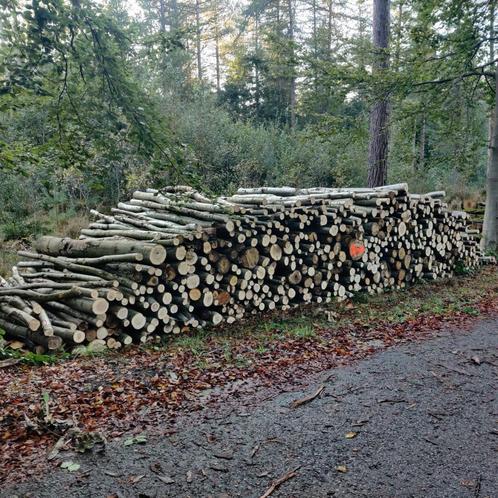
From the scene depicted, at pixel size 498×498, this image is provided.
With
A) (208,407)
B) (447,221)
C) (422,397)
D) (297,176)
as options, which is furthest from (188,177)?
(297,176)

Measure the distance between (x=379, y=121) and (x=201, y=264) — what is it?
7565 millimetres

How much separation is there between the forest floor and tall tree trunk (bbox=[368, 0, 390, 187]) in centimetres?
649

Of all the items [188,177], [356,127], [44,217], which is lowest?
[44,217]

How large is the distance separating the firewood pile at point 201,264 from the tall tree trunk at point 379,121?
253cm

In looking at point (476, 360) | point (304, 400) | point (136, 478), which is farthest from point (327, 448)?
point (476, 360)

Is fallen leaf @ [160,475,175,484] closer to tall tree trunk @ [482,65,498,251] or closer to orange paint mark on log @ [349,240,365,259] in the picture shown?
orange paint mark on log @ [349,240,365,259]

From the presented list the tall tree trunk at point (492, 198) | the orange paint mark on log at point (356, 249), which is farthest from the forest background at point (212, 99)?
the orange paint mark on log at point (356, 249)

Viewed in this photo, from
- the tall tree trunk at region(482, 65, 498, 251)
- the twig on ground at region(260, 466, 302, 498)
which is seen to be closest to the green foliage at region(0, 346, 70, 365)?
the twig on ground at region(260, 466, 302, 498)

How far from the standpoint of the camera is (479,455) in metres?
3.31

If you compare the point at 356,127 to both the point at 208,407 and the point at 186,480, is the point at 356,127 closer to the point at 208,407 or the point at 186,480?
the point at 208,407

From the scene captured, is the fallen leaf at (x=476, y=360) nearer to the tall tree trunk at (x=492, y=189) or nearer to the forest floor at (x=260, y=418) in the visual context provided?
the forest floor at (x=260, y=418)

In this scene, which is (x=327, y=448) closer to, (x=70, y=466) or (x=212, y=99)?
(x=70, y=466)

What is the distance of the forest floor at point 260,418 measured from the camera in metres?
3.08

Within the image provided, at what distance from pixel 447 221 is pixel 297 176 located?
22.8 feet
